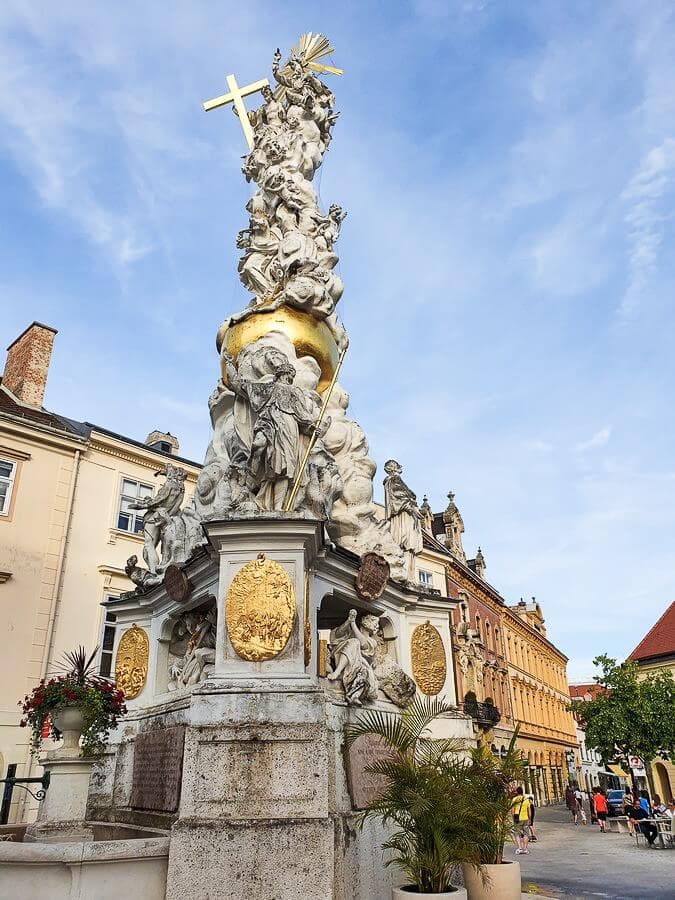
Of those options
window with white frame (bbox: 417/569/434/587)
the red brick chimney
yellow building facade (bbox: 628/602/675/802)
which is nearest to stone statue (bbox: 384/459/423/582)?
the red brick chimney

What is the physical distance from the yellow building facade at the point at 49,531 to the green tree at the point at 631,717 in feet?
66.9

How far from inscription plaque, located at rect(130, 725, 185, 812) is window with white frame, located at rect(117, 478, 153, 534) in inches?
562

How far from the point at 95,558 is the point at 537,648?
4672cm

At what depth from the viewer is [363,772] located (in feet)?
20.4

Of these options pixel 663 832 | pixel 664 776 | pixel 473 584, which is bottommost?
pixel 663 832

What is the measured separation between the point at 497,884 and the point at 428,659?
277 cm

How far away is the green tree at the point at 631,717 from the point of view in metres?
27.7

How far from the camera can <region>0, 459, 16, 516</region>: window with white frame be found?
18.8 metres

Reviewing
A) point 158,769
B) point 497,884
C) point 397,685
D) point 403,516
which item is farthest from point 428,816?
point 403,516

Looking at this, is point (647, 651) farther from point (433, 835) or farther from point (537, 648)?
point (433, 835)

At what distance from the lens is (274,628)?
6.11 m

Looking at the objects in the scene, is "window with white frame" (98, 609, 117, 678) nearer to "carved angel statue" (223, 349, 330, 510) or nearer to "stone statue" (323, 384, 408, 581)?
"stone statue" (323, 384, 408, 581)

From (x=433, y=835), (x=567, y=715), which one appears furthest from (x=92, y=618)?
(x=567, y=715)

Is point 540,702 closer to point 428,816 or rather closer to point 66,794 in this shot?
point 66,794
